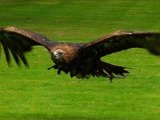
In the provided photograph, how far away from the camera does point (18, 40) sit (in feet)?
33.6

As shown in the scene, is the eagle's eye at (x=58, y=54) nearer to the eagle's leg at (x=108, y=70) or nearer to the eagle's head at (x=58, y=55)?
the eagle's head at (x=58, y=55)

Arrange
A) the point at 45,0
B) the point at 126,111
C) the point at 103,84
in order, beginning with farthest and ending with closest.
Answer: the point at 45,0 → the point at 103,84 → the point at 126,111

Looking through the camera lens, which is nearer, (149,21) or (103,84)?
(103,84)

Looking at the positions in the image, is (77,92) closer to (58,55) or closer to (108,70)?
(108,70)

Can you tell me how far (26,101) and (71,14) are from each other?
657 inches

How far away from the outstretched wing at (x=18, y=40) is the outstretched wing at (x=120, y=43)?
81 cm

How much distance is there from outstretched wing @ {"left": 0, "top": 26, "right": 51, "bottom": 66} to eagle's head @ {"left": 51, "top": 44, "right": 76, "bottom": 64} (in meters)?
0.57

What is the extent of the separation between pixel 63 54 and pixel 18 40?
150 centimetres

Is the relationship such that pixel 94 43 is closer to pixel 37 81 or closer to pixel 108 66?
pixel 108 66

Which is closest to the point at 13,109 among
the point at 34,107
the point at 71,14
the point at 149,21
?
the point at 34,107

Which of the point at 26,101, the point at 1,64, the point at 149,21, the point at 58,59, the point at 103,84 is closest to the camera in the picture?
the point at 58,59

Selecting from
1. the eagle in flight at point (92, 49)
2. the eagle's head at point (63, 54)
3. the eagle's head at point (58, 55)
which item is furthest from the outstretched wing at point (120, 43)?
the eagle's head at point (58, 55)

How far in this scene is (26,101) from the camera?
10.9m

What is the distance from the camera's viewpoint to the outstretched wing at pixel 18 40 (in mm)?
9711
